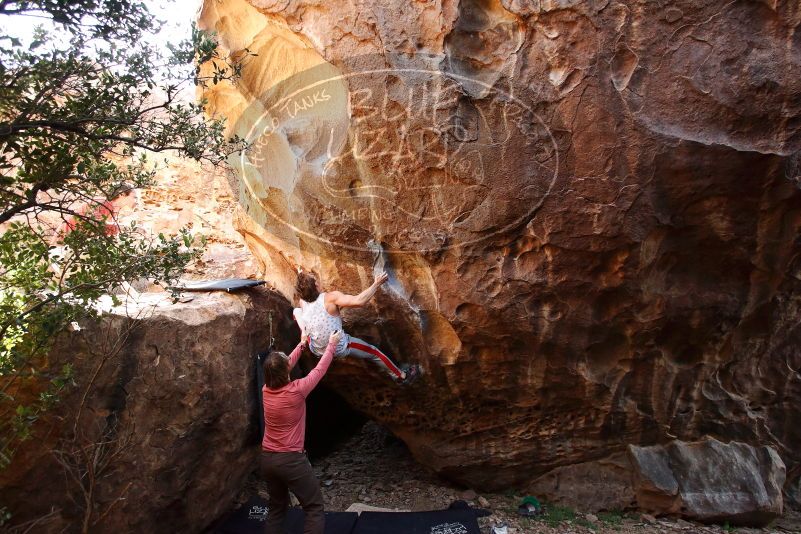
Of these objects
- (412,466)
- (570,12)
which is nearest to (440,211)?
(570,12)

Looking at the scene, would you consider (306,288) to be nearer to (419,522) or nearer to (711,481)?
(419,522)

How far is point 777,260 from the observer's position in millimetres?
4723

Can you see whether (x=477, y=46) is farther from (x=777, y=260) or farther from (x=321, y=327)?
(x=777, y=260)

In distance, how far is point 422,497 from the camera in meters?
5.68

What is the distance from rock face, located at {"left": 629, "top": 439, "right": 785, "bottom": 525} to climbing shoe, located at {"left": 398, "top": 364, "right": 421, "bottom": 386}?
6.60 feet

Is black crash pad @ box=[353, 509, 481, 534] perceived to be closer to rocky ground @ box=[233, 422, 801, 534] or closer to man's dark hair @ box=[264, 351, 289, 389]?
rocky ground @ box=[233, 422, 801, 534]

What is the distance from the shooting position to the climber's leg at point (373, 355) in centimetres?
477

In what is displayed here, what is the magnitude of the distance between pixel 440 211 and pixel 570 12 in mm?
1513

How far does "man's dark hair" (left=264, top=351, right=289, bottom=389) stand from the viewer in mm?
3893

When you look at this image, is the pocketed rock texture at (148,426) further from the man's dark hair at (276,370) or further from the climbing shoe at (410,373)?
the climbing shoe at (410,373)

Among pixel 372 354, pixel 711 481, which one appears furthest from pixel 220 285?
pixel 711 481

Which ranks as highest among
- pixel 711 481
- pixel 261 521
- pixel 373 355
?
pixel 373 355

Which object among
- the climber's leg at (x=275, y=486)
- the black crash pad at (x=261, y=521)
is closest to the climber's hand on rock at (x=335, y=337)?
the climber's leg at (x=275, y=486)

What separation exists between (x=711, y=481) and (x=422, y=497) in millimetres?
2495
